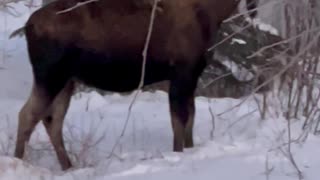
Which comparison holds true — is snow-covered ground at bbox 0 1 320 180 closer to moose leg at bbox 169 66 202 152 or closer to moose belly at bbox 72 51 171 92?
moose leg at bbox 169 66 202 152

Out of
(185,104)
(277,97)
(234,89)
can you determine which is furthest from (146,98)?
(185,104)

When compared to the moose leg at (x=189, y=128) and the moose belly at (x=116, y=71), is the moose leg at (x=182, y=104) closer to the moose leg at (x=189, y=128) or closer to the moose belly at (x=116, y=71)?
the moose leg at (x=189, y=128)

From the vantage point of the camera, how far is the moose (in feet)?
28.1

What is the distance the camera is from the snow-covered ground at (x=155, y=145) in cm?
754

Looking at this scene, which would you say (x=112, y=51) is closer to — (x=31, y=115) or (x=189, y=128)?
(x=31, y=115)

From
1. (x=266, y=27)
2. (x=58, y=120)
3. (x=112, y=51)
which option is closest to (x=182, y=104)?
(x=112, y=51)

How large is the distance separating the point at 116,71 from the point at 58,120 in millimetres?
683

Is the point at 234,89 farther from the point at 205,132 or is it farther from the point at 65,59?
the point at 65,59

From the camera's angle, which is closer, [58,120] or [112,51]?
[112,51]

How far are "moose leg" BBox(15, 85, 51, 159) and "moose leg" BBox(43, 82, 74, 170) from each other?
173 millimetres

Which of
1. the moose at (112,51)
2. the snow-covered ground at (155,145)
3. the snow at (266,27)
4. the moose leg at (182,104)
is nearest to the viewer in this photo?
the snow-covered ground at (155,145)

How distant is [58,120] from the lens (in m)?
9.01

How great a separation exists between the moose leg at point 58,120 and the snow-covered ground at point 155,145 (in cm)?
13

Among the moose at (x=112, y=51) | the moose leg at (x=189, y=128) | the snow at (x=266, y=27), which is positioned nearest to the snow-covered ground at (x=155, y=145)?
the moose leg at (x=189, y=128)
